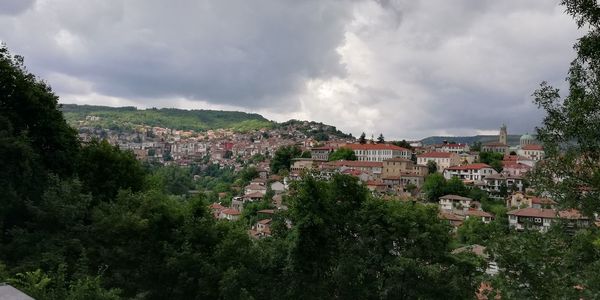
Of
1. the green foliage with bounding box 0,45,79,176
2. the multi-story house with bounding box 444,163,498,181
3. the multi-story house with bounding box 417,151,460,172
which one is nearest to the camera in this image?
the green foliage with bounding box 0,45,79,176

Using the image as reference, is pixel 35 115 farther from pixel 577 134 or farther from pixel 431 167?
pixel 431 167

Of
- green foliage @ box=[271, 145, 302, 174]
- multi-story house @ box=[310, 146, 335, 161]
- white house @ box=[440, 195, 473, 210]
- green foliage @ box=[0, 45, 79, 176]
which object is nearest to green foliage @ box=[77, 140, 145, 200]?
green foliage @ box=[0, 45, 79, 176]

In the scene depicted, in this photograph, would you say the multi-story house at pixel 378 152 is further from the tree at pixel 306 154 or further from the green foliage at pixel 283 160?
the green foliage at pixel 283 160

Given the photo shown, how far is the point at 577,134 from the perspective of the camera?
912cm

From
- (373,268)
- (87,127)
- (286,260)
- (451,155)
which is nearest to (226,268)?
(286,260)

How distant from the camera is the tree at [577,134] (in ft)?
29.1

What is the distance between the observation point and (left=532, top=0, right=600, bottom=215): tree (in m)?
8.87

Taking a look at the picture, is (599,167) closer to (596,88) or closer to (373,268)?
(596,88)

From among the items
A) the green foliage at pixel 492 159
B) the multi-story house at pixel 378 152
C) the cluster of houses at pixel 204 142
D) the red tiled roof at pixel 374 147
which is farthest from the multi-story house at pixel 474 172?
the cluster of houses at pixel 204 142

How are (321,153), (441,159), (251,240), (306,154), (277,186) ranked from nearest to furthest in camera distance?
(251,240), (277,186), (441,159), (306,154), (321,153)

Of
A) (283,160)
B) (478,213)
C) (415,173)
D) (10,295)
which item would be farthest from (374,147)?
(10,295)

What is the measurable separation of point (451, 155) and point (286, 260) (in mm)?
76015

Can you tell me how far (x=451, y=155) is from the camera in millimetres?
83000

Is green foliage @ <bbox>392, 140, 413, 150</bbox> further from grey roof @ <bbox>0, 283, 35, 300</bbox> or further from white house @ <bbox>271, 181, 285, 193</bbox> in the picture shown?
grey roof @ <bbox>0, 283, 35, 300</bbox>
